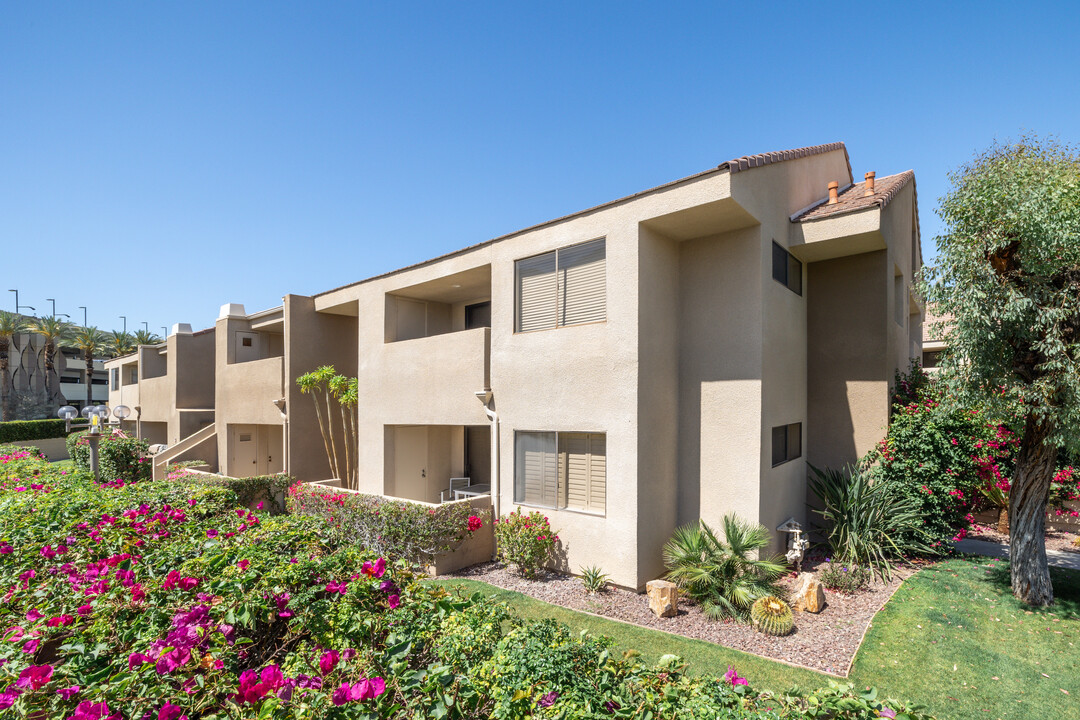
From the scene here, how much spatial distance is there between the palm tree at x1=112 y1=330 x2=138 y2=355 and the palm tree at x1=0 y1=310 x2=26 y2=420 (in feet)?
22.7

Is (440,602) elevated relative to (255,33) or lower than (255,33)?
lower

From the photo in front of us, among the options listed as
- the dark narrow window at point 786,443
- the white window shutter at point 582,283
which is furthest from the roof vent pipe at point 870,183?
the white window shutter at point 582,283

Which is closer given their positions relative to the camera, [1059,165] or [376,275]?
[1059,165]

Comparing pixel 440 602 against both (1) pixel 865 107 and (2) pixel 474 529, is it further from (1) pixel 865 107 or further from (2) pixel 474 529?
(1) pixel 865 107

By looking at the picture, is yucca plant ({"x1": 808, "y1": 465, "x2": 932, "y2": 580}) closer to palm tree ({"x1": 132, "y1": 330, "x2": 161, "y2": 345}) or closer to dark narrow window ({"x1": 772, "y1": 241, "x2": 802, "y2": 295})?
dark narrow window ({"x1": 772, "y1": 241, "x2": 802, "y2": 295})

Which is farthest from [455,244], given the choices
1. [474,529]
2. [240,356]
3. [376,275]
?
[240,356]

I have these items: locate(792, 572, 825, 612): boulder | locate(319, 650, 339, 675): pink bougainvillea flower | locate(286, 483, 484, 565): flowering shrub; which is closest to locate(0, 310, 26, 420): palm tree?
locate(286, 483, 484, 565): flowering shrub

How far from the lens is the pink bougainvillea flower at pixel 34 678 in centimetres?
263

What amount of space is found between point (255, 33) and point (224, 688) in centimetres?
1277

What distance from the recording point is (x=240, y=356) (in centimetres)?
2178

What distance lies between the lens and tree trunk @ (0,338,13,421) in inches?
1777

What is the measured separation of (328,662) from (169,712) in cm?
76

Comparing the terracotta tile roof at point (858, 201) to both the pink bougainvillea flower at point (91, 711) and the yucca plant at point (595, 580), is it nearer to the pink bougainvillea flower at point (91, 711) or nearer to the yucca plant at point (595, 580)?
the yucca plant at point (595, 580)

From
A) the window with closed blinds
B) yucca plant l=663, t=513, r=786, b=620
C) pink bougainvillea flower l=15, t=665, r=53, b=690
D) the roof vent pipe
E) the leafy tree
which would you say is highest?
the roof vent pipe
